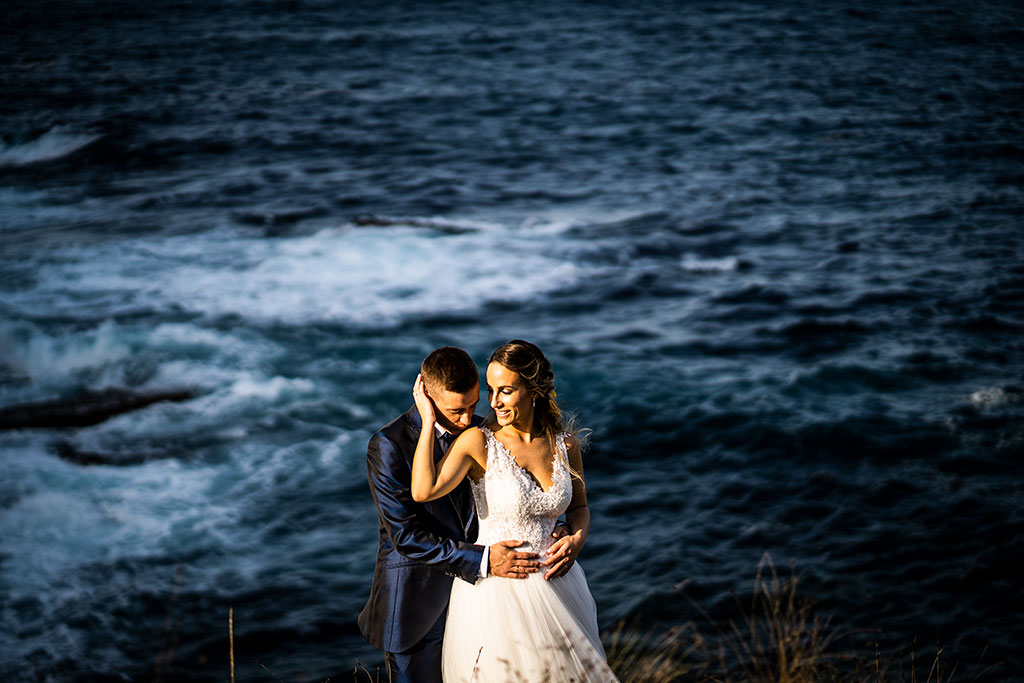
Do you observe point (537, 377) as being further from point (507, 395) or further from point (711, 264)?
point (711, 264)

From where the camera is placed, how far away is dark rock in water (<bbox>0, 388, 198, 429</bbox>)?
12370 millimetres

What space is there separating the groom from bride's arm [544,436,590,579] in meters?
0.08

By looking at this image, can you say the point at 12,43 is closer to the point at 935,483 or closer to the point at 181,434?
the point at 181,434

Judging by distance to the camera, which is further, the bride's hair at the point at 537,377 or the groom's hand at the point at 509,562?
the groom's hand at the point at 509,562

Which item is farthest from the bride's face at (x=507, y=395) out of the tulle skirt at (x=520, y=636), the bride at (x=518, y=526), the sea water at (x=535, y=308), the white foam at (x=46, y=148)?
the white foam at (x=46, y=148)

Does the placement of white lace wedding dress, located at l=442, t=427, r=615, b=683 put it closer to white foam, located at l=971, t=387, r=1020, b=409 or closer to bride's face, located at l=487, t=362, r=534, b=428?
bride's face, located at l=487, t=362, r=534, b=428

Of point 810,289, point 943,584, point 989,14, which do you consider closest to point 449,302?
point 810,289

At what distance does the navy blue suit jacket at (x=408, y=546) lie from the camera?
422 centimetres

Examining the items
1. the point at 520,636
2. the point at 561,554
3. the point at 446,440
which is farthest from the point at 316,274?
the point at 520,636

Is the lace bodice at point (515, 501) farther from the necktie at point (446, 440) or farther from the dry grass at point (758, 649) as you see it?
the dry grass at point (758, 649)

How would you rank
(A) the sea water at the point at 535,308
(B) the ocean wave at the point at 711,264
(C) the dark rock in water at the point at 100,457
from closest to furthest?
(A) the sea water at the point at 535,308, (C) the dark rock in water at the point at 100,457, (B) the ocean wave at the point at 711,264

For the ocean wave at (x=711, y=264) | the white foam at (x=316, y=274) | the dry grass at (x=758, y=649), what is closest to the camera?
the dry grass at (x=758, y=649)

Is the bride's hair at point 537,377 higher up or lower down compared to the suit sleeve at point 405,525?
higher up

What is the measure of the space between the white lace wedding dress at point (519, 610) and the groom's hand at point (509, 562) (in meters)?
0.03
